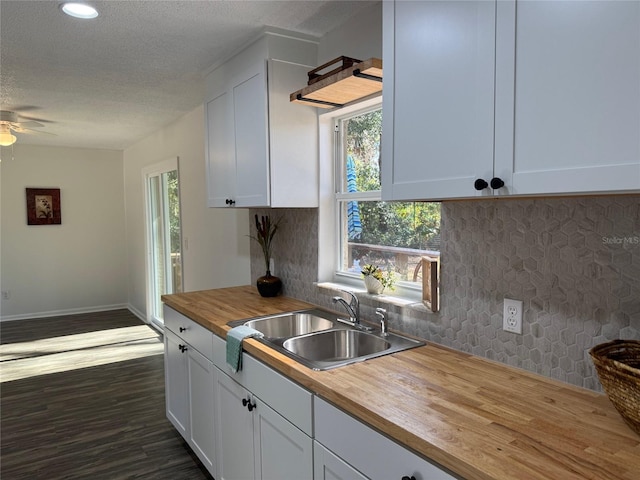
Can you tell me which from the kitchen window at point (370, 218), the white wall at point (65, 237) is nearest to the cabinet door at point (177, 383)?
the kitchen window at point (370, 218)

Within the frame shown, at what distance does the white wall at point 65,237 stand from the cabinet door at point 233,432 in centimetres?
527

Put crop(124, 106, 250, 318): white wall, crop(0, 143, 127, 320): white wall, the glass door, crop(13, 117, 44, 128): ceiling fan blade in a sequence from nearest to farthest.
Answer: crop(124, 106, 250, 318): white wall → crop(13, 117, 44, 128): ceiling fan blade → the glass door → crop(0, 143, 127, 320): white wall

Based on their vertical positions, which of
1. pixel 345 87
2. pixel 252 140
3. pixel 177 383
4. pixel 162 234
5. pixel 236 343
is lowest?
pixel 177 383

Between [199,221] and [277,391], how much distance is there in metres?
2.86

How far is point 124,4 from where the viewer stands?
194 centimetres

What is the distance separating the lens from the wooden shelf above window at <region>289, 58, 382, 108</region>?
1729mm

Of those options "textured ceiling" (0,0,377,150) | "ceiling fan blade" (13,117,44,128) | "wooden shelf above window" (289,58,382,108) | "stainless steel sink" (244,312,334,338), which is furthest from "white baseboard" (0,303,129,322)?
"wooden shelf above window" (289,58,382,108)

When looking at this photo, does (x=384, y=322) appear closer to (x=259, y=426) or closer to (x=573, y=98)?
(x=259, y=426)

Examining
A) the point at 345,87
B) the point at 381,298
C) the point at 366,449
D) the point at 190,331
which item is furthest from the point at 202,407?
the point at 345,87

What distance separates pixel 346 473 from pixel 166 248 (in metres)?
4.61

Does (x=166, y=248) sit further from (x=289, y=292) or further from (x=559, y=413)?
(x=559, y=413)

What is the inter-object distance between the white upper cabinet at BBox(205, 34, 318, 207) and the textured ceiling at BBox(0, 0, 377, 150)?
0.36ft

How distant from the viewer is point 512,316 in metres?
1.49

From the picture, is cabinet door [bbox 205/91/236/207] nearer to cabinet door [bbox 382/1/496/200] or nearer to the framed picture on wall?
cabinet door [bbox 382/1/496/200]
